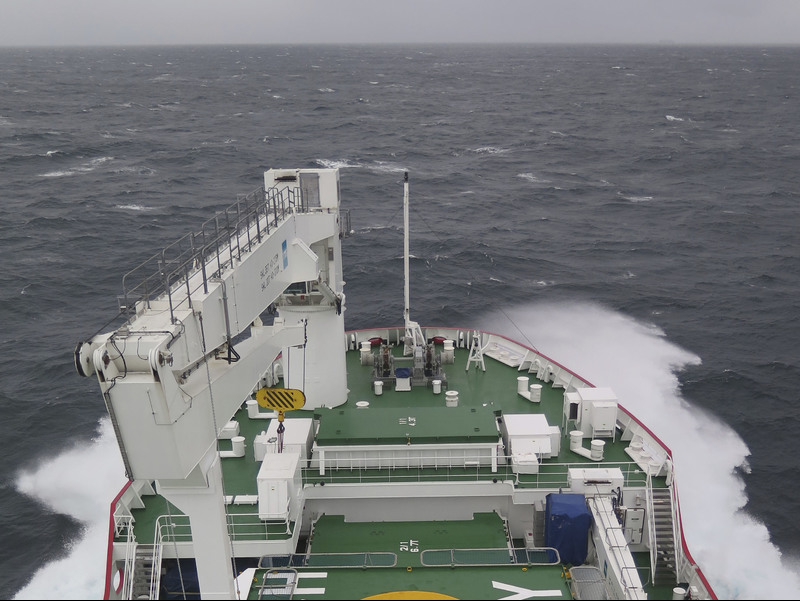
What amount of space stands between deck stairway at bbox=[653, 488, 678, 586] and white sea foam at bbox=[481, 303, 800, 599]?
6.43 meters

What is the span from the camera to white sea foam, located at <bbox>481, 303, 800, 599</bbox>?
94.7 feet

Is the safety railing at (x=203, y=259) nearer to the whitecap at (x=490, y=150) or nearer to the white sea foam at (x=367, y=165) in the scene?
the white sea foam at (x=367, y=165)

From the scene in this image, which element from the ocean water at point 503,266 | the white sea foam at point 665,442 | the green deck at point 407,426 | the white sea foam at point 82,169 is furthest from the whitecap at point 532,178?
the green deck at point 407,426

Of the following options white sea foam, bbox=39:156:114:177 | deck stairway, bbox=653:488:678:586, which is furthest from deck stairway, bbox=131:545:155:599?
white sea foam, bbox=39:156:114:177

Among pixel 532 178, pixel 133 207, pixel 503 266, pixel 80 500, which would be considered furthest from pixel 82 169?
pixel 80 500

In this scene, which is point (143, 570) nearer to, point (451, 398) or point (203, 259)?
point (203, 259)

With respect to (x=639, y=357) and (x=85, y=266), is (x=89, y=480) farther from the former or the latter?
(x=639, y=357)

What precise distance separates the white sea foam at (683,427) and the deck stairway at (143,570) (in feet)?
68.5

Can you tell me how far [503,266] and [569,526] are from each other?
41864 mm

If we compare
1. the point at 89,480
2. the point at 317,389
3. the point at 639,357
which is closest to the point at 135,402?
the point at 317,389

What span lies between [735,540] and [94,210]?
68.4 meters

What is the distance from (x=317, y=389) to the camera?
29328mm

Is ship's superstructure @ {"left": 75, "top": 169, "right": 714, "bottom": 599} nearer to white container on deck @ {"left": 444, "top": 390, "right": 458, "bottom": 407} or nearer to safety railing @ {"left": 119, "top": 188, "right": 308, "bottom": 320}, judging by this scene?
safety railing @ {"left": 119, "top": 188, "right": 308, "bottom": 320}

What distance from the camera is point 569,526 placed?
22078mm
